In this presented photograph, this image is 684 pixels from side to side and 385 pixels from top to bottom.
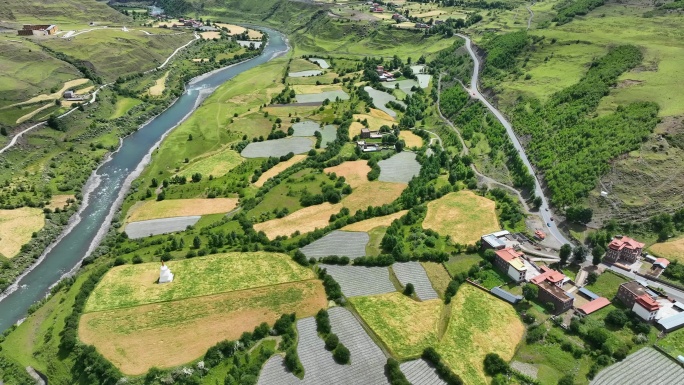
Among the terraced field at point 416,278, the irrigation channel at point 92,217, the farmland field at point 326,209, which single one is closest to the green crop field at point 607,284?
the terraced field at point 416,278

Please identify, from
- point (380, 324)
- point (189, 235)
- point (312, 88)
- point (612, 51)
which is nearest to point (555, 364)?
point (380, 324)

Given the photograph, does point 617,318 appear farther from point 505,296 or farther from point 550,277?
point 505,296

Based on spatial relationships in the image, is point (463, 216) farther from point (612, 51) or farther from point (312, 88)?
point (312, 88)

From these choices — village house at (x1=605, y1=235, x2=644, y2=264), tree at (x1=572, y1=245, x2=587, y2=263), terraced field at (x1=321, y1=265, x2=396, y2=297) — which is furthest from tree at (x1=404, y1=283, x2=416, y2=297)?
village house at (x1=605, y1=235, x2=644, y2=264)

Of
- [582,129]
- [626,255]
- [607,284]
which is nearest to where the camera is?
[607,284]

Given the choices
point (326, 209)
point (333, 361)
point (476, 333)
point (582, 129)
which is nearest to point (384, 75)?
point (582, 129)
